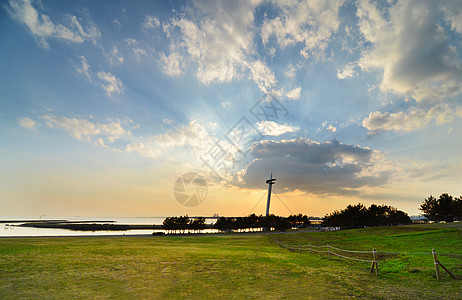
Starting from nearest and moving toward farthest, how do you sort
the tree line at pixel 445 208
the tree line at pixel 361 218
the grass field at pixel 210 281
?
the grass field at pixel 210 281 < the tree line at pixel 445 208 < the tree line at pixel 361 218

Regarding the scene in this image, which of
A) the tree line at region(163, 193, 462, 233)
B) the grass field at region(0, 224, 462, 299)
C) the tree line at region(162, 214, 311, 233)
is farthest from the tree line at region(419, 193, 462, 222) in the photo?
the grass field at region(0, 224, 462, 299)

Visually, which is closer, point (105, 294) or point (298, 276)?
point (105, 294)

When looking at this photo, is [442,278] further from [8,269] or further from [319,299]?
[8,269]

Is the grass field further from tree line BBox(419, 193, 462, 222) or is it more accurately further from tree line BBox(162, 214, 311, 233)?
tree line BBox(419, 193, 462, 222)

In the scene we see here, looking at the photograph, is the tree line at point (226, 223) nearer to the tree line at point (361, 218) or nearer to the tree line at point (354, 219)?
the tree line at point (354, 219)

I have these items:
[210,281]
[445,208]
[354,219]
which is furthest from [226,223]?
[210,281]

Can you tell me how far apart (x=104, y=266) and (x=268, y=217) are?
474 ft

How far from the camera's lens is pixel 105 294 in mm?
11797

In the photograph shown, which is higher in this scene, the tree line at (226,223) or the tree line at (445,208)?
the tree line at (445,208)

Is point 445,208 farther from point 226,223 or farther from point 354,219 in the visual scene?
point 226,223

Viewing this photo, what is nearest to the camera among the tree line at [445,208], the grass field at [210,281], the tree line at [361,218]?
the grass field at [210,281]

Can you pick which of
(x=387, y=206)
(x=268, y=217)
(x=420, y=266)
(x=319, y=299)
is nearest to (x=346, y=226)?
(x=268, y=217)

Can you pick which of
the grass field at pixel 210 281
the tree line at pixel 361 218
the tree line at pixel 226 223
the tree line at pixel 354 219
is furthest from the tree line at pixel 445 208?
the grass field at pixel 210 281

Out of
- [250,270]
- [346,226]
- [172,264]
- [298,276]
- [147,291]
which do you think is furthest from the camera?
Result: [346,226]
